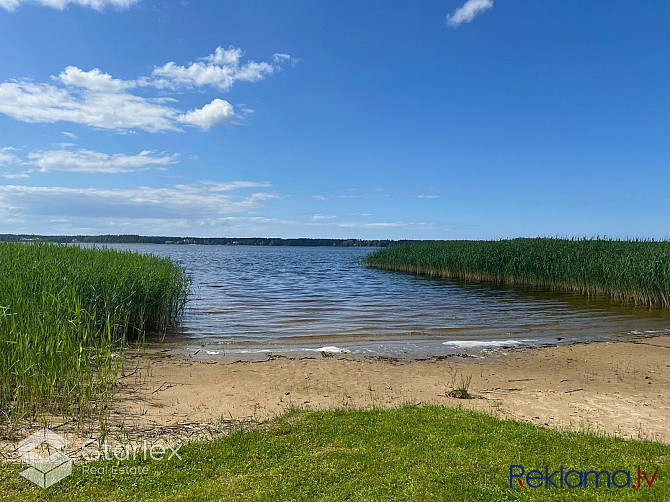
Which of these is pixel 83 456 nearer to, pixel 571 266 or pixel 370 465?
pixel 370 465

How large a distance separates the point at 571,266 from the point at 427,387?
61.4 ft

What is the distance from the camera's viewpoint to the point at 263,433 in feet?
16.2

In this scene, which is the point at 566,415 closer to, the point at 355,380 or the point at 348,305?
the point at 355,380

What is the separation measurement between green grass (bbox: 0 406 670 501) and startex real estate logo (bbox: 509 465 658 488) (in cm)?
6

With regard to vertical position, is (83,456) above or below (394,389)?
above

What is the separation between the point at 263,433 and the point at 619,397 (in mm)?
5865

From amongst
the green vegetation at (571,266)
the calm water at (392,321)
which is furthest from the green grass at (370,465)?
the green vegetation at (571,266)

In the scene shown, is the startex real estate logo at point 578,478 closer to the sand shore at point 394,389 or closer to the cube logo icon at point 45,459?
the sand shore at point 394,389

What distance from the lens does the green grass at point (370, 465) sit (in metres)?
3.60

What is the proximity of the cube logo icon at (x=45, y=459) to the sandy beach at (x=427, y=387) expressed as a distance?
89 cm

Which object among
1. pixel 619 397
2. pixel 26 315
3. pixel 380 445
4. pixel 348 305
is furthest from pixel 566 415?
pixel 348 305

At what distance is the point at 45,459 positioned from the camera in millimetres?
4227

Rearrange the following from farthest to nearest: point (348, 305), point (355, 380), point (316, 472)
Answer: point (348, 305)
point (355, 380)
point (316, 472)

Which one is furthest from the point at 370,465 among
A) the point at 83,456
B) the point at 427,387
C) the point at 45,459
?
the point at 427,387
